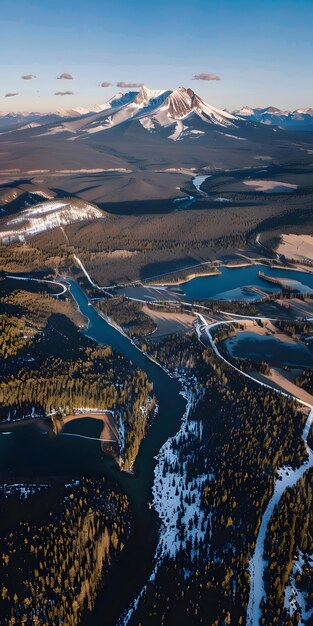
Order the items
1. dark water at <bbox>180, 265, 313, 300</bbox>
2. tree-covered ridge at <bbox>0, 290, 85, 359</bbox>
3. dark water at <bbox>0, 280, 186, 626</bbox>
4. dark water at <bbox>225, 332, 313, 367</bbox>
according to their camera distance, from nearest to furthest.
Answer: dark water at <bbox>0, 280, 186, 626</bbox>, tree-covered ridge at <bbox>0, 290, 85, 359</bbox>, dark water at <bbox>225, 332, 313, 367</bbox>, dark water at <bbox>180, 265, 313, 300</bbox>

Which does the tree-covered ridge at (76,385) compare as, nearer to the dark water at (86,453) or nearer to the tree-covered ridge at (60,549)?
the dark water at (86,453)

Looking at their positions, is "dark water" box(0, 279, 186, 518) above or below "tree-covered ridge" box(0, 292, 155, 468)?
below

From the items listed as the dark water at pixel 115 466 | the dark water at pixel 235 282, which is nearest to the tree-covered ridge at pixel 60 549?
the dark water at pixel 115 466

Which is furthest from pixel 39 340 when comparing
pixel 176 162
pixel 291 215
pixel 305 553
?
pixel 176 162

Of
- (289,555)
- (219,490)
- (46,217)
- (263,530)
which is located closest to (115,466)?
(219,490)

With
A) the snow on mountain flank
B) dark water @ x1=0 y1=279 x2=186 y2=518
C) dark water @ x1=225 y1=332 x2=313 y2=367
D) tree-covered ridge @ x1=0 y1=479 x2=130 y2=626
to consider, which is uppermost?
the snow on mountain flank

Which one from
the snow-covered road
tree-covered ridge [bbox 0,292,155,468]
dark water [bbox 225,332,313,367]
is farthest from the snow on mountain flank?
the snow-covered road

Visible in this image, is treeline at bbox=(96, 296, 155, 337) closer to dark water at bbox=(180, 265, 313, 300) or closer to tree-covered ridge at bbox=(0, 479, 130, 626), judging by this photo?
dark water at bbox=(180, 265, 313, 300)
